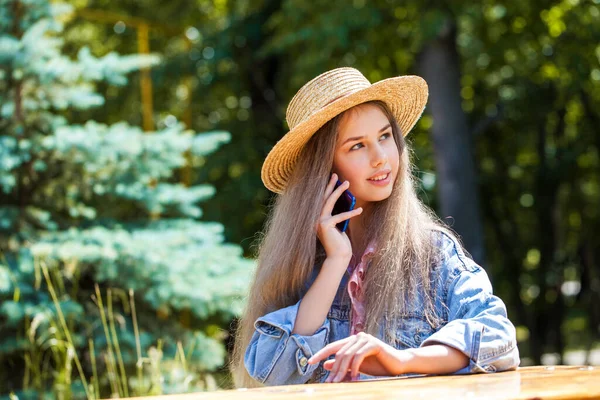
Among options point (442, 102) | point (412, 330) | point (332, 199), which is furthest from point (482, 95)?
point (412, 330)

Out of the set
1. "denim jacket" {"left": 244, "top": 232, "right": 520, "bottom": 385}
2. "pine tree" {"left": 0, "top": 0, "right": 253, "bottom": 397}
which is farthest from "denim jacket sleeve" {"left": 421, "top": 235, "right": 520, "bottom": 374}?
"pine tree" {"left": 0, "top": 0, "right": 253, "bottom": 397}

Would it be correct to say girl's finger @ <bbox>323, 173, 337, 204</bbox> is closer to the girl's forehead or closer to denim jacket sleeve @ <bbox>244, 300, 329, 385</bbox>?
the girl's forehead

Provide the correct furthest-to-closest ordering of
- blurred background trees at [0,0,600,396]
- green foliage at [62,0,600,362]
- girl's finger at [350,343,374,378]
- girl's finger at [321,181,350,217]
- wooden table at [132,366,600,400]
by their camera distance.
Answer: green foliage at [62,0,600,362] < blurred background trees at [0,0,600,396] < girl's finger at [321,181,350,217] < girl's finger at [350,343,374,378] < wooden table at [132,366,600,400]

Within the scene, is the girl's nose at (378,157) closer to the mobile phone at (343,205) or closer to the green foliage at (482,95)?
the mobile phone at (343,205)

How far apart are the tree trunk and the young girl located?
601cm

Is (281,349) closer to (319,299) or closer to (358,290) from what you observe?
(319,299)

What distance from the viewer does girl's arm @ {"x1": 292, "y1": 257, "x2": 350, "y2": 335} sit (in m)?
2.36

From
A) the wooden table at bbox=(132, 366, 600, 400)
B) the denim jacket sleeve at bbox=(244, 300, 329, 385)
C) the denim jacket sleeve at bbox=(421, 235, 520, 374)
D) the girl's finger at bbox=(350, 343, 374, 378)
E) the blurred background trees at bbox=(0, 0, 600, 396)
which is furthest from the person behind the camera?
the blurred background trees at bbox=(0, 0, 600, 396)

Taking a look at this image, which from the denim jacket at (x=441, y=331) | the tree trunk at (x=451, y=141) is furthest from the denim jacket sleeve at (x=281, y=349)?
the tree trunk at (x=451, y=141)

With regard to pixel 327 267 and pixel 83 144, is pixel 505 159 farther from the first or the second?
pixel 327 267

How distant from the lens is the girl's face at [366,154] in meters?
2.59

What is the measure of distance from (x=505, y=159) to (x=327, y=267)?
11.0 m

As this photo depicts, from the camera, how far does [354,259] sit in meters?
2.66

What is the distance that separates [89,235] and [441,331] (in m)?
3.21
